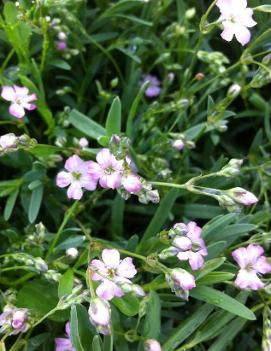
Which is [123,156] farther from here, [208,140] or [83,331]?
[208,140]

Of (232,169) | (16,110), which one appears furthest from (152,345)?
(16,110)

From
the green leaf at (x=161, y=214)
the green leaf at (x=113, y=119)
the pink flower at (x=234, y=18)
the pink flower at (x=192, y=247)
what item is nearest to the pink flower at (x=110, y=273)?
the pink flower at (x=192, y=247)

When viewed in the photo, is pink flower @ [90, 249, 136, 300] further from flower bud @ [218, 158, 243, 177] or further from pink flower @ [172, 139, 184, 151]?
pink flower @ [172, 139, 184, 151]

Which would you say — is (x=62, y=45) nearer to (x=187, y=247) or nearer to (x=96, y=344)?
(x=187, y=247)

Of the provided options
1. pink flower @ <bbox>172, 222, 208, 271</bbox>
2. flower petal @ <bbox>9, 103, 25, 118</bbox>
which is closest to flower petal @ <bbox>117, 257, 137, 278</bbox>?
pink flower @ <bbox>172, 222, 208, 271</bbox>

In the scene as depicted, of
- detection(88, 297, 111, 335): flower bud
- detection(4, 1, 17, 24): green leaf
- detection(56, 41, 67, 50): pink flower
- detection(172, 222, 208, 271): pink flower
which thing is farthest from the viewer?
detection(56, 41, 67, 50): pink flower

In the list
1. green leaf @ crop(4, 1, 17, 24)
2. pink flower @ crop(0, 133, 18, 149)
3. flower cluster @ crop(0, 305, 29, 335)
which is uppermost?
green leaf @ crop(4, 1, 17, 24)
